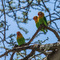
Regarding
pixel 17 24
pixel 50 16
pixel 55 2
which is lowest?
pixel 17 24

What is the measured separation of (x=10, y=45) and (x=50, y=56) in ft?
6.89

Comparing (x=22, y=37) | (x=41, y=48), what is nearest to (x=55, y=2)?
(x=22, y=37)

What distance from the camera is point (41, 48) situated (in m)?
1.56

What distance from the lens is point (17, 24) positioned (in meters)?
3.69

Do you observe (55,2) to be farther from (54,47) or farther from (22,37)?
(54,47)

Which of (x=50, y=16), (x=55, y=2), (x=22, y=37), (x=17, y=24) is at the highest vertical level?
(x=55, y=2)

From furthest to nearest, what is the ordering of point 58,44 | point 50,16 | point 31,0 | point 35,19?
→ point 35,19
point 31,0
point 50,16
point 58,44

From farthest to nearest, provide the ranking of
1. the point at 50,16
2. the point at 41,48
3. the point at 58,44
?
the point at 50,16
the point at 41,48
the point at 58,44

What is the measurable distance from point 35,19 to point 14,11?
31.3 inches

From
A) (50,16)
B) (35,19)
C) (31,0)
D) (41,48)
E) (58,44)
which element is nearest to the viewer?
(58,44)

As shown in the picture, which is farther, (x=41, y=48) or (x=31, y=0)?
(x=31, y=0)

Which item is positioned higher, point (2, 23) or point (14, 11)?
point (14, 11)

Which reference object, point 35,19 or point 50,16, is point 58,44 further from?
point 35,19

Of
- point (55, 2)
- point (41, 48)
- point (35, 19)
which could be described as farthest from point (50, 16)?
point (41, 48)
